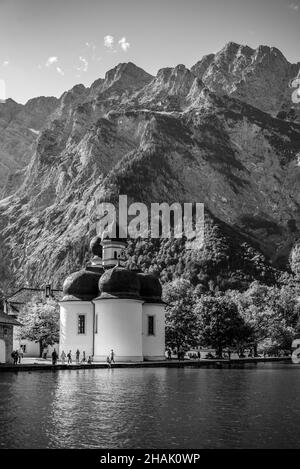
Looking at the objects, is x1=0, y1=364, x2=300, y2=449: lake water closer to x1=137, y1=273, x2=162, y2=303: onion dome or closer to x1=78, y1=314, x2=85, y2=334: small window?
x1=78, y1=314, x2=85, y2=334: small window

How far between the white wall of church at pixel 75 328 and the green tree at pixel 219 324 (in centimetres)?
1886

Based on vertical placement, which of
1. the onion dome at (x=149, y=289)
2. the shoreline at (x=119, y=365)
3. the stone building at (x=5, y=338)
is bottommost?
the shoreline at (x=119, y=365)

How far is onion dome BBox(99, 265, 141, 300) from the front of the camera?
74.1 meters

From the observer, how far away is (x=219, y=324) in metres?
88.1

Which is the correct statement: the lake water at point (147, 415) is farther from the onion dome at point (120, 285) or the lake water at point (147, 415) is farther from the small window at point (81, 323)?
the small window at point (81, 323)

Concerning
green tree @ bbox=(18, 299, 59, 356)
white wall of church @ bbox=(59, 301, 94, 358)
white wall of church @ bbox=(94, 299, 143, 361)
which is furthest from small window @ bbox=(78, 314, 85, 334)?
green tree @ bbox=(18, 299, 59, 356)

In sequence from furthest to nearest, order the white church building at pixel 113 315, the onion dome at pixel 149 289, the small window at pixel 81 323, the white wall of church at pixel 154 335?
the onion dome at pixel 149 289 < the white wall of church at pixel 154 335 < the small window at pixel 81 323 < the white church building at pixel 113 315

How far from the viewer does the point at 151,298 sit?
259ft

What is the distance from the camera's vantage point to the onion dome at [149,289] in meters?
78.9

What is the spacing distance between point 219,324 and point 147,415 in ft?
201

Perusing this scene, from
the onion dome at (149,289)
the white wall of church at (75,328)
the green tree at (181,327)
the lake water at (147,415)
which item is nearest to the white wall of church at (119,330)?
the white wall of church at (75,328)

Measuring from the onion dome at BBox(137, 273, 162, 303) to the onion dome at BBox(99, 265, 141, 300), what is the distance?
11.2ft

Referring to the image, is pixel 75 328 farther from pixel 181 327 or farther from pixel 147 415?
pixel 147 415

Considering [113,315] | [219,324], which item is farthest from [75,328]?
[219,324]
